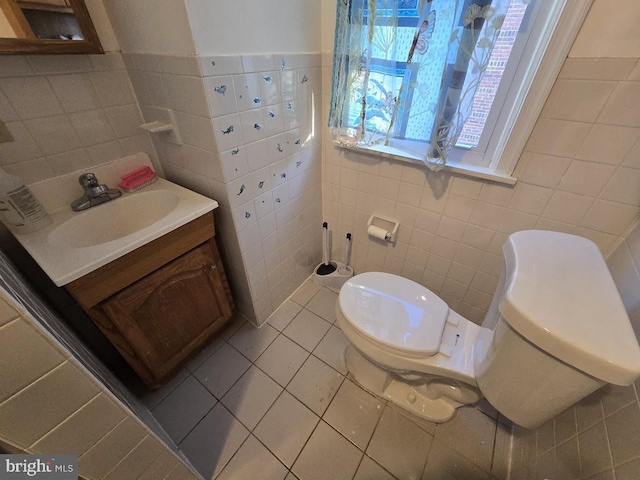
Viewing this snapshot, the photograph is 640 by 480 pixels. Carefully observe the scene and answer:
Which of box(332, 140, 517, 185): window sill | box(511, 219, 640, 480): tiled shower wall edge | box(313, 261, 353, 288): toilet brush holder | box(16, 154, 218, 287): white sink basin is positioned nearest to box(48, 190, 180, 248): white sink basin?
box(16, 154, 218, 287): white sink basin

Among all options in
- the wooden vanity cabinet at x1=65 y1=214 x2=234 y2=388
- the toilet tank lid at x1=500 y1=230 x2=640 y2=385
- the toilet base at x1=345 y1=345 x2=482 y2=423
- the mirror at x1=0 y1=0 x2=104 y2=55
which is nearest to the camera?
the toilet tank lid at x1=500 y1=230 x2=640 y2=385

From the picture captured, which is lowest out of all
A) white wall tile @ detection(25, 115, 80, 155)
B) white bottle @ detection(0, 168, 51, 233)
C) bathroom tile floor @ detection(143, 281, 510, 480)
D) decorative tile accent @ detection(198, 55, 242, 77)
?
bathroom tile floor @ detection(143, 281, 510, 480)

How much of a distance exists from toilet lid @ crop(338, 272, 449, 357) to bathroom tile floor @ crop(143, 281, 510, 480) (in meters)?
0.44

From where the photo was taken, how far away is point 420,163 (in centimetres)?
110

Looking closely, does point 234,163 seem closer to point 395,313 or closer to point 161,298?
point 161,298

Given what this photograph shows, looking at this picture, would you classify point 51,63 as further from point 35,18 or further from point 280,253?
point 280,253

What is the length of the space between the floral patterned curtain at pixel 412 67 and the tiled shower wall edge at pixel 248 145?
200mm

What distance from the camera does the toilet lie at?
0.53 metres

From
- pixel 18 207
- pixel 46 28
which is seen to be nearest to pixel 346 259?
pixel 18 207

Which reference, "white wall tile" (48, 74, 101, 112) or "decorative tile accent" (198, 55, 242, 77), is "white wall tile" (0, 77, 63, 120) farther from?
"decorative tile accent" (198, 55, 242, 77)

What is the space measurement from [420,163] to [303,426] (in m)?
1.22

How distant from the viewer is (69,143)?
0.94 meters

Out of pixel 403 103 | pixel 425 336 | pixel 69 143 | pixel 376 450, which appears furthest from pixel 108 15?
pixel 376 450

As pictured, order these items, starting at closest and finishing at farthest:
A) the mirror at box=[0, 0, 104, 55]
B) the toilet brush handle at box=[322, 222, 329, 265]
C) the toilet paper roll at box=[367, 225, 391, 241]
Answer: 1. the mirror at box=[0, 0, 104, 55]
2. the toilet paper roll at box=[367, 225, 391, 241]
3. the toilet brush handle at box=[322, 222, 329, 265]
